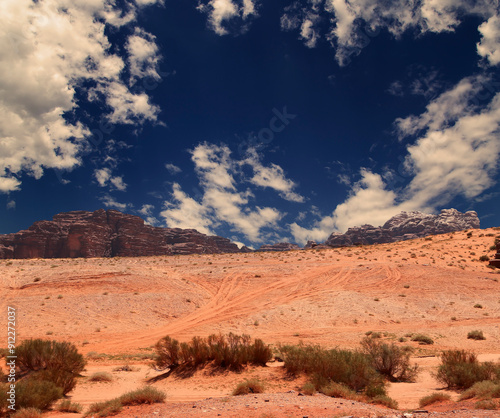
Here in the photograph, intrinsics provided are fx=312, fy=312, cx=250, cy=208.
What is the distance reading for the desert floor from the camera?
9.04 m

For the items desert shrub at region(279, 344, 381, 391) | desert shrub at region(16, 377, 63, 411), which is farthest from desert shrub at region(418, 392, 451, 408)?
desert shrub at region(16, 377, 63, 411)

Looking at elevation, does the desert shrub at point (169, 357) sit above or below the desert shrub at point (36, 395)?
below

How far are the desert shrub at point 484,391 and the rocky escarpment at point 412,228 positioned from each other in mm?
150670

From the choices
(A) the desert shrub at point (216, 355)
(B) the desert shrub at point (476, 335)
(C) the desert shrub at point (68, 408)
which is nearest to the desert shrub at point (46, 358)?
(C) the desert shrub at point (68, 408)

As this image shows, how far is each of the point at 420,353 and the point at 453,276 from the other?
19.8 m

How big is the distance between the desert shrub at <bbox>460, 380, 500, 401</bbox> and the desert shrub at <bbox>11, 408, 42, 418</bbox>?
31.2ft

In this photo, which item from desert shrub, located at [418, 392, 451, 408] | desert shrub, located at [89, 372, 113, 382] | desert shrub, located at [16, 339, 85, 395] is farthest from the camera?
desert shrub, located at [89, 372, 113, 382]

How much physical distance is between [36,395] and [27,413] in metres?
0.57

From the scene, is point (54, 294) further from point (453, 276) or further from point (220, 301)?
point (453, 276)

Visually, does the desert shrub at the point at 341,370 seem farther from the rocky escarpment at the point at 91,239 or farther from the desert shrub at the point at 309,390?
the rocky escarpment at the point at 91,239

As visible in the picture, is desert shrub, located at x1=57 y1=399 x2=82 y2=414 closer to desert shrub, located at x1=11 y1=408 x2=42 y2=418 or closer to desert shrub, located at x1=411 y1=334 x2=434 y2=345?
desert shrub, located at x1=11 y1=408 x2=42 y2=418

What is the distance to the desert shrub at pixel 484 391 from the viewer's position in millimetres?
6734

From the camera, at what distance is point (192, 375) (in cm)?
1091

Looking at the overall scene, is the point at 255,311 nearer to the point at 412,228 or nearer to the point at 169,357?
the point at 169,357
